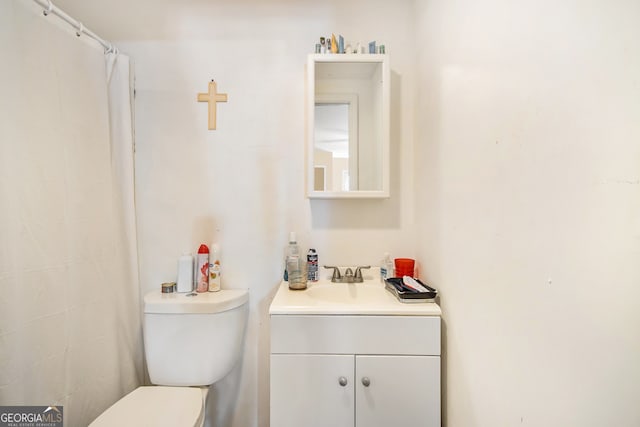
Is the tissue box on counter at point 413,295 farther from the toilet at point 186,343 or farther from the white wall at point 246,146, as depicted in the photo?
the toilet at point 186,343

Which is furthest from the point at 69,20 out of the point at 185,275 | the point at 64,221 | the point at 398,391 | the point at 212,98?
the point at 398,391

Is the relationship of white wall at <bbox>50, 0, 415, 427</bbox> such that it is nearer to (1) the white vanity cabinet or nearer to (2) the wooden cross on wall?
(2) the wooden cross on wall

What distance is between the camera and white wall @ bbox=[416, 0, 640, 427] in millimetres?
380

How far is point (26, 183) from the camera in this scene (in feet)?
2.66

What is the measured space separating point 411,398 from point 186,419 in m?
0.76

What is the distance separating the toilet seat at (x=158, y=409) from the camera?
86 centimetres

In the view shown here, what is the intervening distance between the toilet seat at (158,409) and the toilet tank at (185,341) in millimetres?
54

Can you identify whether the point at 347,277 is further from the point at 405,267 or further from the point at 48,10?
the point at 48,10

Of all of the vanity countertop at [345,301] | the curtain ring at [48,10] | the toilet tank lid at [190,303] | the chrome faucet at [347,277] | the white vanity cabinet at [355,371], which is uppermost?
the curtain ring at [48,10]

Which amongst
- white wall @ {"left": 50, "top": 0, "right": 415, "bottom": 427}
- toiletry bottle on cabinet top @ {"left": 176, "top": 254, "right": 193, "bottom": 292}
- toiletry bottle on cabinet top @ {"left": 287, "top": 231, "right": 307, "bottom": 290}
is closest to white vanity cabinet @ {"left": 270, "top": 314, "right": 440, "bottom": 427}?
toiletry bottle on cabinet top @ {"left": 287, "top": 231, "right": 307, "bottom": 290}

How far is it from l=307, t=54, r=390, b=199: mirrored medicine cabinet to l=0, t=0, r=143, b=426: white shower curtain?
0.85m

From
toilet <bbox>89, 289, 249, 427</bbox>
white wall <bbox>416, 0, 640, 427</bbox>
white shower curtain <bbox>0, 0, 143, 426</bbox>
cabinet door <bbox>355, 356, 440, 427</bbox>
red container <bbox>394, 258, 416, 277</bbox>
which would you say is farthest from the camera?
red container <bbox>394, 258, 416, 277</bbox>

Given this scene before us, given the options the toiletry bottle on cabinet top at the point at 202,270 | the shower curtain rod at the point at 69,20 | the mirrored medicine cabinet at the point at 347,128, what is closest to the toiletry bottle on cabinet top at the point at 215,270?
the toiletry bottle on cabinet top at the point at 202,270

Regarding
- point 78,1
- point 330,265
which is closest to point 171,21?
point 78,1
